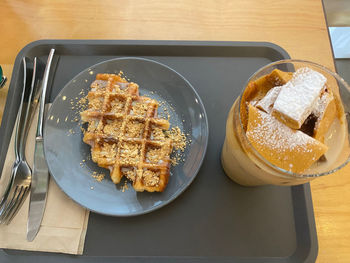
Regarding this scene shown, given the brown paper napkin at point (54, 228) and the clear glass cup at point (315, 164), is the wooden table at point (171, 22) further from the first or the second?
the brown paper napkin at point (54, 228)

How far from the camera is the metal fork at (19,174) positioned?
0.90 meters

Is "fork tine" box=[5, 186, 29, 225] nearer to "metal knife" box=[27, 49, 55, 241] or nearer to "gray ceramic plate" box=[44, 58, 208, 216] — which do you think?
"metal knife" box=[27, 49, 55, 241]

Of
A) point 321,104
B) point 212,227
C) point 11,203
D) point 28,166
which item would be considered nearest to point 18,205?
point 11,203

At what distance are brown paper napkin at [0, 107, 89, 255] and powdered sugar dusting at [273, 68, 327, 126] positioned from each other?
762 millimetres

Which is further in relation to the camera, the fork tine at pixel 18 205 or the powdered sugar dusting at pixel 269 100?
the fork tine at pixel 18 205

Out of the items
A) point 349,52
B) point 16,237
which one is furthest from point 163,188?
point 349,52

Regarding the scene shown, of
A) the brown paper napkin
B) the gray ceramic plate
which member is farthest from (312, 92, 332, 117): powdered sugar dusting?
the brown paper napkin

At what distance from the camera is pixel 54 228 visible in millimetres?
885

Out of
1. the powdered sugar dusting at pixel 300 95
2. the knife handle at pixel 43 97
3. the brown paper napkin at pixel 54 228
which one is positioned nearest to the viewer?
the powdered sugar dusting at pixel 300 95

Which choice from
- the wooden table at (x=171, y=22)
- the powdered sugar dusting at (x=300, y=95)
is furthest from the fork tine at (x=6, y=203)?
the powdered sugar dusting at (x=300, y=95)

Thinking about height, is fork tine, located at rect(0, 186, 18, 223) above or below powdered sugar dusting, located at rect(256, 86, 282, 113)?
below

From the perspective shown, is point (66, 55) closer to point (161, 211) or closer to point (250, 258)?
point (161, 211)

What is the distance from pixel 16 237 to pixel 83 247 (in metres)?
0.24

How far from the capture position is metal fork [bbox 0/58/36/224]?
2.95ft
